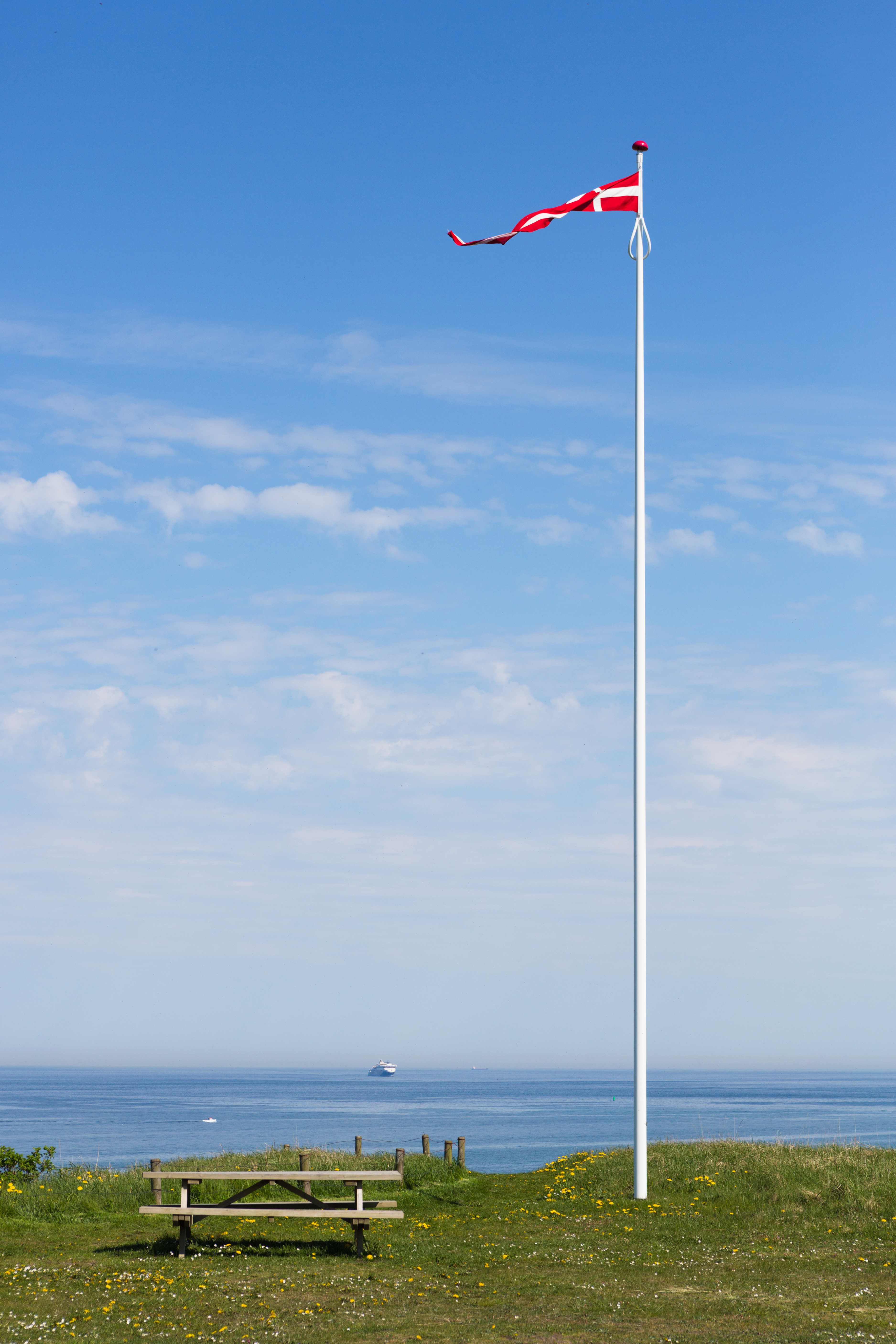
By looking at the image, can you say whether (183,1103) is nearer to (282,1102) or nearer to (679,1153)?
(282,1102)

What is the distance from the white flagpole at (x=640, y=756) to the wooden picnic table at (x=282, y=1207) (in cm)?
487

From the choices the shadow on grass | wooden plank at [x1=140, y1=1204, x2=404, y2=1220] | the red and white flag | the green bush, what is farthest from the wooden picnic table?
the red and white flag

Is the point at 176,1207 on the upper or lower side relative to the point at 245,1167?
upper

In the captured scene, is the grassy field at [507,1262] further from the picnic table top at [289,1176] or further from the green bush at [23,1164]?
the picnic table top at [289,1176]

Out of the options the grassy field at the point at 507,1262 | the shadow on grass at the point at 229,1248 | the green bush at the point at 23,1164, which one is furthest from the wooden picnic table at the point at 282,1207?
the green bush at the point at 23,1164

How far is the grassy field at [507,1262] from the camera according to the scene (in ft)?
36.7

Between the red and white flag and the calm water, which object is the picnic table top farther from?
the calm water

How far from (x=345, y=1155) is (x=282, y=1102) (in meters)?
161

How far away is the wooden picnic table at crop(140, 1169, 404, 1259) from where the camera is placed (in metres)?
14.2

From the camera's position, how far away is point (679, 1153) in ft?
75.3

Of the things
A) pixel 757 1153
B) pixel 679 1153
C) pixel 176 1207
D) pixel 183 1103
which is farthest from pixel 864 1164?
pixel 183 1103

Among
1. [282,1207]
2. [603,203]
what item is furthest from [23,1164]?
[603,203]

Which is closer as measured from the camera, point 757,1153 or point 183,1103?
point 757,1153

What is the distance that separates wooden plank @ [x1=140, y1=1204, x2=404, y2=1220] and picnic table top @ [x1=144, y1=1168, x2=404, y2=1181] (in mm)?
355
